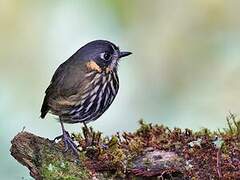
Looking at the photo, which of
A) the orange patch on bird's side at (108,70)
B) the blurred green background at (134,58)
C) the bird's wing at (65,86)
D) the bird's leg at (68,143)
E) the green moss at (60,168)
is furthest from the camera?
the blurred green background at (134,58)

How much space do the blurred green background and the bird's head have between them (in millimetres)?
483

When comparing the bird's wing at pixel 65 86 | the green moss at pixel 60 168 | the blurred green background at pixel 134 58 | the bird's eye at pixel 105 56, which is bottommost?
the green moss at pixel 60 168

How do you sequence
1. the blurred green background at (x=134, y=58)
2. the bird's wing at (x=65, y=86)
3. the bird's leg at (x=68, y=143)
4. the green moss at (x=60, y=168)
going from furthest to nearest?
1. the blurred green background at (x=134, y=58)
2. the bird's wing at (x=65, y=86)
3. the bird's leg at (x=68, y=143)
4. the green moss at (x=60, y=168)

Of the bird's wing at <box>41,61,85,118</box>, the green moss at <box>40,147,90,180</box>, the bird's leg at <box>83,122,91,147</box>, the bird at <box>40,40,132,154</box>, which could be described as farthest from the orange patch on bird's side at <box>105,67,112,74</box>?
the green moss at <box>40,147,90,180</box>

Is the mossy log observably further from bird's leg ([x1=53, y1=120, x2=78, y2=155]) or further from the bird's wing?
the bird's wing

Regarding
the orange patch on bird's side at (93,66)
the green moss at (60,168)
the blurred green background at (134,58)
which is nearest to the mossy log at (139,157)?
the green moss at (60,168)

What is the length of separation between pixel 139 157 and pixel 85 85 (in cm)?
44

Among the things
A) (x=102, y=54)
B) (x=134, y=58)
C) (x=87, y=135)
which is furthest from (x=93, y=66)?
(x=134, y=58)

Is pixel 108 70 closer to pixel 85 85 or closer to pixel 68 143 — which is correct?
pixel 85 85

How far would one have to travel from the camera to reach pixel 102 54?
3457mm

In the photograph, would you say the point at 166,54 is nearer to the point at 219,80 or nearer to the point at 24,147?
the point at 219,80

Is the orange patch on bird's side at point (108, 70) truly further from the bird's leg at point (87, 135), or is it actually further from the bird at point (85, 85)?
the bird's leg at point (87, 135)

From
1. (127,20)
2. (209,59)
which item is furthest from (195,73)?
(127,20)

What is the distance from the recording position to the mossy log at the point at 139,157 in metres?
2.97
